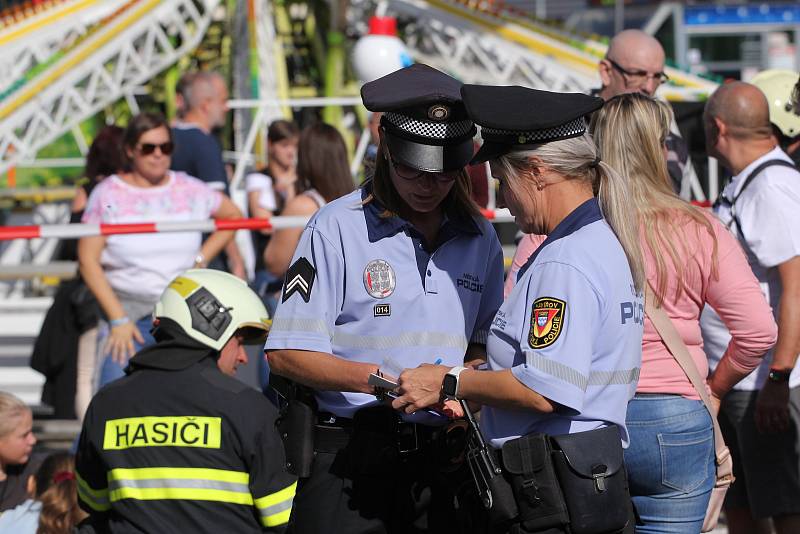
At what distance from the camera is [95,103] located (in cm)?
1415

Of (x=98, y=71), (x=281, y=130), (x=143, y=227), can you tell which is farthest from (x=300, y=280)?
(x=98, y=71)

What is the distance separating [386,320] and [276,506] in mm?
917

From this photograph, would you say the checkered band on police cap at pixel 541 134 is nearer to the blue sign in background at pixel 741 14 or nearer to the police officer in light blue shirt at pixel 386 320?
the police officer in light blue shirt at pixel 386 320

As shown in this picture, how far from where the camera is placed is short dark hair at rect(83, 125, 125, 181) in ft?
21.1

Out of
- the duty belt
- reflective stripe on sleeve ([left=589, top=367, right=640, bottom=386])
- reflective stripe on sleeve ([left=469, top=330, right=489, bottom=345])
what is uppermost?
reflective stripe on sleeve ([left=589, top=367, right=640, bottom=386])

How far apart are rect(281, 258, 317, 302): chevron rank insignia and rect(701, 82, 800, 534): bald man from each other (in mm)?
→ 1837

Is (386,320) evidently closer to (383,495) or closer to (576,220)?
(383,495)

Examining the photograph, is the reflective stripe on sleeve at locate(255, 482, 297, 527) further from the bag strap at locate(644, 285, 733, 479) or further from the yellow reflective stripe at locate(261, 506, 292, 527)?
the bag strap at locate(644, 285, 733, 479)

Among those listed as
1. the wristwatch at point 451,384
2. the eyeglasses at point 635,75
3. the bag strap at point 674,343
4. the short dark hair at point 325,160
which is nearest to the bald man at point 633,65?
the eyeglasses at point 635,75

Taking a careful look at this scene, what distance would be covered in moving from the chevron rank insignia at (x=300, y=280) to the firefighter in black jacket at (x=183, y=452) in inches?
27.5

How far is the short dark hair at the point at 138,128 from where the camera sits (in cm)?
570

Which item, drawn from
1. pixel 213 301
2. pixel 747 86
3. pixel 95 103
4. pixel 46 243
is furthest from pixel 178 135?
pixel 95 103

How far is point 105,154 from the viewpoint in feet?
21.2

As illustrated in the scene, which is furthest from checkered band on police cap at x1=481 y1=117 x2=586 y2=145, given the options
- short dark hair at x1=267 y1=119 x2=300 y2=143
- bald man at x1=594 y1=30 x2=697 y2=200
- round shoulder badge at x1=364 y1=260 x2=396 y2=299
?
short dark hair at x1=267 y1=119 x2=300 y2=143
